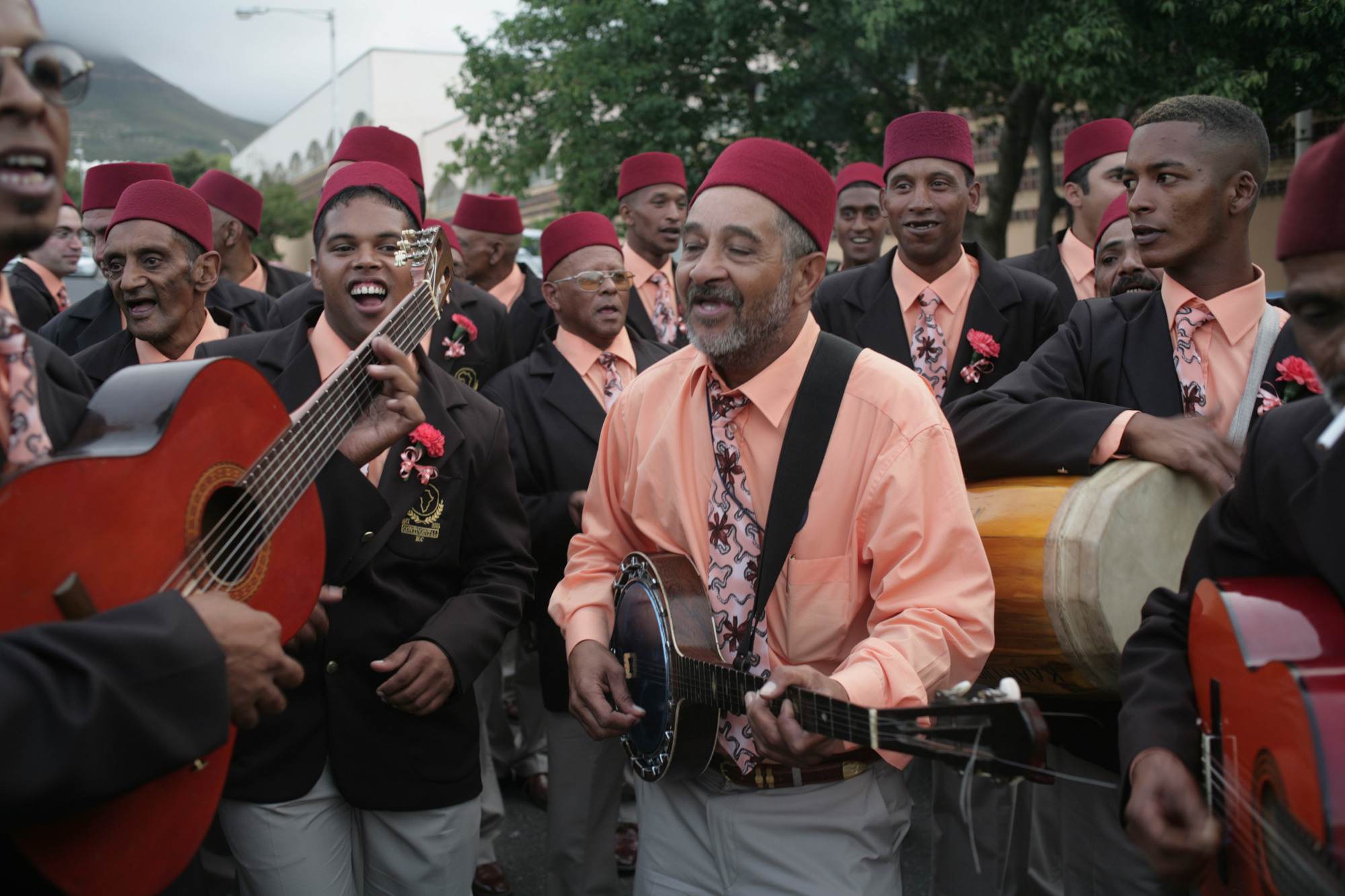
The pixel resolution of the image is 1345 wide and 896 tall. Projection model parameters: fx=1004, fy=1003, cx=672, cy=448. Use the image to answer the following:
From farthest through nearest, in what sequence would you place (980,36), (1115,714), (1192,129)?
1. (980,36)
2. (1192,129)
3. (1115,714)

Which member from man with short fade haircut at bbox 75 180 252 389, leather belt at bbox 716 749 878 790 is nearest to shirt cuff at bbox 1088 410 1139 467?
leather belt at bbox 716 749 878 790

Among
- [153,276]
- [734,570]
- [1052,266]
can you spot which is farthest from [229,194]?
[734,570]

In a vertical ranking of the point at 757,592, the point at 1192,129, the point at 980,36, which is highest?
the point at 980,36

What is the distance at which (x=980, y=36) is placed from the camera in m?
13.8

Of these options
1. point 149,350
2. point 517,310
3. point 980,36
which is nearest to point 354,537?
point 149,350

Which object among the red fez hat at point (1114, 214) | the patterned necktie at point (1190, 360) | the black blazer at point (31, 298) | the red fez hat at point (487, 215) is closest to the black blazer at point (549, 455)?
the patterned necktie at point (1190, 360)

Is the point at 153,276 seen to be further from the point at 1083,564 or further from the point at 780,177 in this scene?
the point at 1083,564

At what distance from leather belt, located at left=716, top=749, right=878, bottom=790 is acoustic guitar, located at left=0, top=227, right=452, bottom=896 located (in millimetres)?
1288

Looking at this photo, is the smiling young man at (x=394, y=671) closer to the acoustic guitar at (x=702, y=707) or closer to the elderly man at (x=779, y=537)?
the elderly man at (x=779, y=537)

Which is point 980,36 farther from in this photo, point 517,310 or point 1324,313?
point 1324,313

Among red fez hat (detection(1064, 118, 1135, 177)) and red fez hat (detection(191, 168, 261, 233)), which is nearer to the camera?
red fez hat (detection(1064, 118, 1135, 177))

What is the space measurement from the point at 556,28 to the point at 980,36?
10030mm

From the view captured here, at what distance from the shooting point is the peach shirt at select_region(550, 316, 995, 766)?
2.52 metres

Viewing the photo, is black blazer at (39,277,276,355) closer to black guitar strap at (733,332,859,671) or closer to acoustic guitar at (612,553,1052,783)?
acoustic guitar at (612,553,1052,783)
